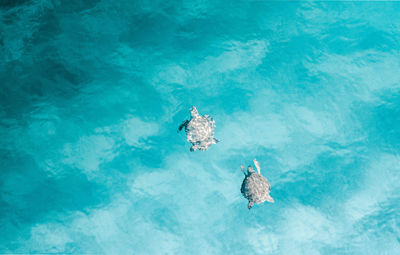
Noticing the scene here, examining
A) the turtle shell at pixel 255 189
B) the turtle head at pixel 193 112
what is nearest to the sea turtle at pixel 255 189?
the turtle shell at pixel 255 189

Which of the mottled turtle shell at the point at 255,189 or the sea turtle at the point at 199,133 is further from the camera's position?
the sea turtle at the point at 199,133

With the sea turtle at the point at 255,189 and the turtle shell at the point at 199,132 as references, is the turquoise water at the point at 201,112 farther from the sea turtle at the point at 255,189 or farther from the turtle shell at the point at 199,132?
the sea turtle at the point at 255,189

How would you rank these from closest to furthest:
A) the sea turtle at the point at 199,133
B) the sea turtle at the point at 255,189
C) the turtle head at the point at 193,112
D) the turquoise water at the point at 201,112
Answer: the sea turtle at the point at 255,189 < the sea turtle at the point at 199,133 < the turtle head at the point at 193,112 < the turquoise water at the point at 201,112

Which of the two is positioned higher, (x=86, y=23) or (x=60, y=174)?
(x=86, y=23)

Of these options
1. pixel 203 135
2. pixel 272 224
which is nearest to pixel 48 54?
pixel 203 135

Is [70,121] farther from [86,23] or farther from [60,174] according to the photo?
[86,23]

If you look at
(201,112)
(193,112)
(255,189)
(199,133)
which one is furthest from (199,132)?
(255,189)

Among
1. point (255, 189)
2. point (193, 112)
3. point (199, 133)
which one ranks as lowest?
point (255, 189)

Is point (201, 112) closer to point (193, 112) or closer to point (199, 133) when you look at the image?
point (193, 112)
